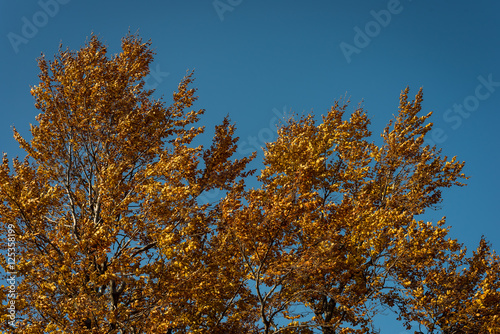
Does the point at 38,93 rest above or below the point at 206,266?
above

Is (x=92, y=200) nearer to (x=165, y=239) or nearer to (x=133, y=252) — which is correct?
(x=133, y=252)

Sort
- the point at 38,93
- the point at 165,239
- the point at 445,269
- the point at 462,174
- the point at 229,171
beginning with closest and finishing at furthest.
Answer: the point at 165,239, the point at 38,93, the point at 229,171, the point at 445,269, the point at 462,174

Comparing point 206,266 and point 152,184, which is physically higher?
point 152,184

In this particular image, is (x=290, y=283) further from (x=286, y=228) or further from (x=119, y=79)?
(x=119, y=79)

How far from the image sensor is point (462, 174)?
571 inches

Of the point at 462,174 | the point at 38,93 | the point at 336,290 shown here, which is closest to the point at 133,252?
the point at 38,93

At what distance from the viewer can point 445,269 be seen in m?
13.0

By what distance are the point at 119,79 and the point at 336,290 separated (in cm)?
822

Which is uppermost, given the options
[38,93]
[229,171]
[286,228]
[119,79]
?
[119,79]

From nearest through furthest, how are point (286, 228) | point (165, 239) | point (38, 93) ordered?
point (165, 239)
point (286, 228)
point (38, 93)

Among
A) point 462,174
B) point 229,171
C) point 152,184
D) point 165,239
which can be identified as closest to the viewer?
point 165,239

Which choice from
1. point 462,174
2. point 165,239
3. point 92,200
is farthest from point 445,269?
point 92,200

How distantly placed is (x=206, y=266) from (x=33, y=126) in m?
5.35

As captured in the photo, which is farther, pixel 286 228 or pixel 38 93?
pixel 38 93
